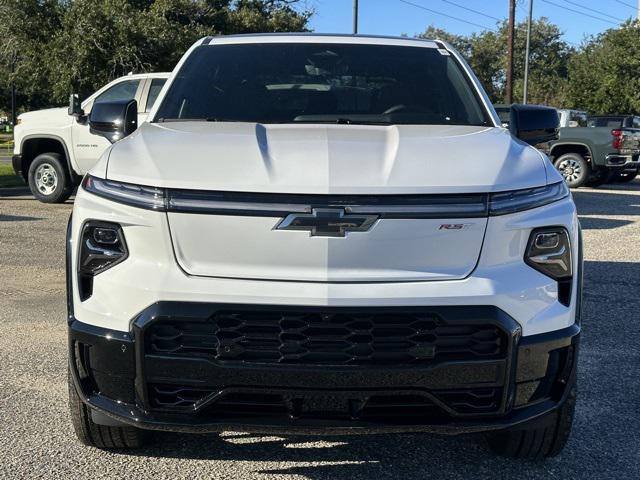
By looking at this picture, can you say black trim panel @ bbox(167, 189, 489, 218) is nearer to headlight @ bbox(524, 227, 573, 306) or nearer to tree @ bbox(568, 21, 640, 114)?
headlight @ bbox(524, 227, 573, 306)

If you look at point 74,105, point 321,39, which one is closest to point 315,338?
point 321,39

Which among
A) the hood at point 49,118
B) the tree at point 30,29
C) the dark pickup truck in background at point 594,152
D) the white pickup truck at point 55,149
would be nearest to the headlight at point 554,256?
the white pickup truck at point 55,149

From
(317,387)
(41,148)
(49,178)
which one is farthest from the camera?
(41,148)

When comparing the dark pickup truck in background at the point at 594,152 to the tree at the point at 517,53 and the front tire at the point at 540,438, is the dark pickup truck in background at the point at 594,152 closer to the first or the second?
the front tire at the point at 540,438

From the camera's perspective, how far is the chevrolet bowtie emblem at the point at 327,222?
2486 millimetres

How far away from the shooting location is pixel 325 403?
2.50 metres

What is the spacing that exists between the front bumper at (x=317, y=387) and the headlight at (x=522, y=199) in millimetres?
367

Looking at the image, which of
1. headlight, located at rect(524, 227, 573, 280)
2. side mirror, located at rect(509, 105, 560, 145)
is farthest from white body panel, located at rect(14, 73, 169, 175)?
headlight, located at rect(524, 227, 573, 280)

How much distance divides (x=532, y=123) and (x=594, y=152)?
529 inches

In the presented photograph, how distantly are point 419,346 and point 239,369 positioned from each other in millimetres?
606

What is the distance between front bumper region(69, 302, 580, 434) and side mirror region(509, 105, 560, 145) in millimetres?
1524

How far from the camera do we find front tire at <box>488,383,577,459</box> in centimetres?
292

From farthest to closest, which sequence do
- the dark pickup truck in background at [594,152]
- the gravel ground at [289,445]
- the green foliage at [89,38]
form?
1. the green foliage at [89,38]
2. the dark pickup truck in background at [594,152]
3. the gravel ground at [289,445]

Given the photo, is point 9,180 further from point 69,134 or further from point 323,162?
point 323,162
